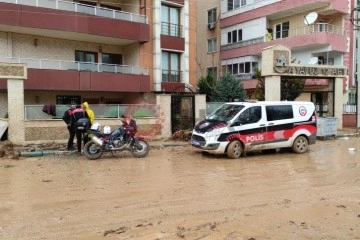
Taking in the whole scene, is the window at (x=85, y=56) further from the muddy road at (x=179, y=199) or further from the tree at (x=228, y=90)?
the muddy road at (x=179, y=199)

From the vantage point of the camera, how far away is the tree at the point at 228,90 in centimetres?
2727

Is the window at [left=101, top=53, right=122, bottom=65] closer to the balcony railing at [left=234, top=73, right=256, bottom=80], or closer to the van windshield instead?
the balcony railing at [left=234, top=73, right=256, bottom=80]

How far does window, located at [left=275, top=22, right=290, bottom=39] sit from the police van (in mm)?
20904

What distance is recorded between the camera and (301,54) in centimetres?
3300

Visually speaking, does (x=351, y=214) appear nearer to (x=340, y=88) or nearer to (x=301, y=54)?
(x=340, y=88)

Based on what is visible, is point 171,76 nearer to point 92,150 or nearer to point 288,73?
point 288,73

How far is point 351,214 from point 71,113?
34.8 ft

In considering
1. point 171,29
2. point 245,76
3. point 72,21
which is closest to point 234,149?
point 72,21

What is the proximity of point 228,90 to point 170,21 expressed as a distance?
628cm

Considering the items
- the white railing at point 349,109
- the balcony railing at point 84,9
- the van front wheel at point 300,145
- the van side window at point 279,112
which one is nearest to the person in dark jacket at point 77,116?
the van side window at point 279,112

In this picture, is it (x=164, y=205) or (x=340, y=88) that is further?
(x=340, y=88)

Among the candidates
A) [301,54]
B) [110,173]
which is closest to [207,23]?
[301,54]

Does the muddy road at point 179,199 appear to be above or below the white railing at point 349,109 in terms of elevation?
below

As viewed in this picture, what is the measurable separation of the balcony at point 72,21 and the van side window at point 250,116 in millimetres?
12405
